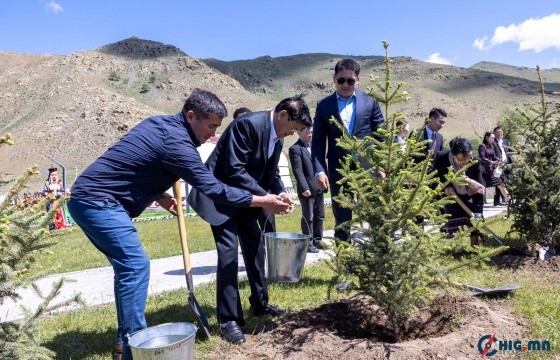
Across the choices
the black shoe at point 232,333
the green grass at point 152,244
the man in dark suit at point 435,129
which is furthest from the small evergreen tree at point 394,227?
the green grass at point 152,244

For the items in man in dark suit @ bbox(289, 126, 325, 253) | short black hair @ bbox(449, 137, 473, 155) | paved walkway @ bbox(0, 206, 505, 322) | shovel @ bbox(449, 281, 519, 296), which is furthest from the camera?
man in dark suit @ bbox(289, 126, 325, 253)

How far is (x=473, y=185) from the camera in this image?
5840 millimetres

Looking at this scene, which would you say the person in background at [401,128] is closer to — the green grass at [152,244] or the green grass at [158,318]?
the green grass at [158,318]

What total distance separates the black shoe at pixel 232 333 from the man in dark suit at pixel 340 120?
139 centimetres

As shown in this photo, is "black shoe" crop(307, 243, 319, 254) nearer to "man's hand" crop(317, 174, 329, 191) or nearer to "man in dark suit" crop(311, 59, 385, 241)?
"man in dark suit" crop(311, 59, 385, 241)

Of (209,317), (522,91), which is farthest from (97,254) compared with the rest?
(522,91)

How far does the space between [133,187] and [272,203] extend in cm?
96

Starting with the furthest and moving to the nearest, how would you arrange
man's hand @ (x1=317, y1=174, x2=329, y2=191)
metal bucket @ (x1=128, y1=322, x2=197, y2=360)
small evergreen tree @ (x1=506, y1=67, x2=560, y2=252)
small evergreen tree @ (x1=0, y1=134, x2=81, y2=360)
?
small evergreen tree @ (x1=506, y1=67, x2=560, y2=252)
man's hand @ (x1=317, y1=174, x2=329, y2=191)
metal bucket @ (x1=128, y1=322, x2=197, y2=360)
small evergreen tree @ (x1=0, y1=134, x2=81, y2=360)

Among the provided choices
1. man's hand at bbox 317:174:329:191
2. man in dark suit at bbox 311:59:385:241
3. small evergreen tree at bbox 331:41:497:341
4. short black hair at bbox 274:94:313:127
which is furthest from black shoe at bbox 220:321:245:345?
short black hair at bbox 274:94:313:127

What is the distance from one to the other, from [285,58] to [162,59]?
49.3 m

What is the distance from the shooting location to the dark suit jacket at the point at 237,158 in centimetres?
372

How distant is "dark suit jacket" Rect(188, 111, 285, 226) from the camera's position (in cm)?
372

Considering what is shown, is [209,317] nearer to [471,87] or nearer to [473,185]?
[473,185]

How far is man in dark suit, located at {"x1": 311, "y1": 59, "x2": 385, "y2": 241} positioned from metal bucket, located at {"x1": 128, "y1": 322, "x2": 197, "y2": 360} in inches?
77.4
